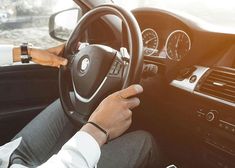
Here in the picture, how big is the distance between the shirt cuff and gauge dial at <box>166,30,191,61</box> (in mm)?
1022

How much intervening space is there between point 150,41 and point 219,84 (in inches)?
24.9

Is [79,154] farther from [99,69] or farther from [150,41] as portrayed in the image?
[150,41]

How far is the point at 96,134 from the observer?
1.26 m

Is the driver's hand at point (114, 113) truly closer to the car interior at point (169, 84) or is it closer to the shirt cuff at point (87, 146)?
the shirt cuff at point (87, 146)

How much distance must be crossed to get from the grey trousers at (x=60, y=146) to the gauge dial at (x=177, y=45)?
683mm

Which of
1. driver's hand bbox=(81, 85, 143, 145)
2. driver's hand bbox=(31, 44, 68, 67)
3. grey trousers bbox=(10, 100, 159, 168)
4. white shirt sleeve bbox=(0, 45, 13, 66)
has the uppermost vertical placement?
driver's hand bbox=(81, 85, 143, 145)

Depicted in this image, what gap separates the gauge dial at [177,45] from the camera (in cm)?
213

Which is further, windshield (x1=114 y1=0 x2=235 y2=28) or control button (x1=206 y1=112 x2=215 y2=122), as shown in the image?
windshield (x1=114 y1=0 x2=235 y2=28)

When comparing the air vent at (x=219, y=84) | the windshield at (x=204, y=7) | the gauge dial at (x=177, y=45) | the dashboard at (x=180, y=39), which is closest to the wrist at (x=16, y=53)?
the windshield at (x=204, y=7)

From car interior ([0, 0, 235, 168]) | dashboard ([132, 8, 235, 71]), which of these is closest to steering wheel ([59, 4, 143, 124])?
car interior ([0, 0, 235, 168])

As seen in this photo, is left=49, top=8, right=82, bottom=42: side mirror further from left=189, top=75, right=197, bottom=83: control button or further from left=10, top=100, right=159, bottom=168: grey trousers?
left=189, top=75, right=197, bottom=83: control button

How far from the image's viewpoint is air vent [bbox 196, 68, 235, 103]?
69.0 inches

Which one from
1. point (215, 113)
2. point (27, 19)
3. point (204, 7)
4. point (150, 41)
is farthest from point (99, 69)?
point (27, 19)

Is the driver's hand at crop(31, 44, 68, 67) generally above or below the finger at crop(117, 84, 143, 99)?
below
